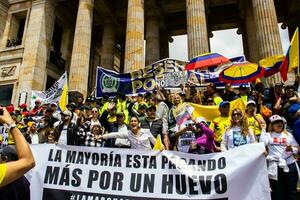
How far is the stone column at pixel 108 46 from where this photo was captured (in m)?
26.8

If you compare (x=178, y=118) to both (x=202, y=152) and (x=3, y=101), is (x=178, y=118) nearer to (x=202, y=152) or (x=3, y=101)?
(x=202, y=152)

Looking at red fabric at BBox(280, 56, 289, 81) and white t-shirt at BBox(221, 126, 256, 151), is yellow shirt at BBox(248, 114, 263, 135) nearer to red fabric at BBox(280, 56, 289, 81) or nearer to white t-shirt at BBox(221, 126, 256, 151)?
white t-shirt at BBox(221, 126, 256, 151)

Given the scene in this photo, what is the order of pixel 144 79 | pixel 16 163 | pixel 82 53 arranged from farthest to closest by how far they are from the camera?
pixel 82 53 < pixel 144 79 < pixel 16 163

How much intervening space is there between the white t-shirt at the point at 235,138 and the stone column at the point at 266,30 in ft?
40.2

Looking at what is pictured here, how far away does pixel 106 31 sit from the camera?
2817cm

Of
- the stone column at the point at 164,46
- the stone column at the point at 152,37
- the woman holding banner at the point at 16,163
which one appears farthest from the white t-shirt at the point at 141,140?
the stone column at the point at 164,46

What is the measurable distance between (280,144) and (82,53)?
17936 mm

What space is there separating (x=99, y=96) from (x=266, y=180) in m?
11.2

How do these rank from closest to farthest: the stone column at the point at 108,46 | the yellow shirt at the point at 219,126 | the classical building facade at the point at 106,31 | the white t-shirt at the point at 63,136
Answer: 1. the yellow shirt at the point at 219,126
2. the white t-shirt at the point at 63,136
3. the classical building facade at the point at 106,31
4. the stone column at the point at 108,46

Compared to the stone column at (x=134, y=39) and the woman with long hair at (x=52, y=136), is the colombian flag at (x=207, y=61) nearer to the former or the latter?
the stone column at (x=134, y=39)

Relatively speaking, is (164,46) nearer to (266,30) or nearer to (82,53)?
(82,53)

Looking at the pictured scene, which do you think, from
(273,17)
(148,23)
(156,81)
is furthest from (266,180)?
(148,23)

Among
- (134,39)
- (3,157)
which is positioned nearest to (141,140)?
(3,157)

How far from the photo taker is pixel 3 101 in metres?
24.1
